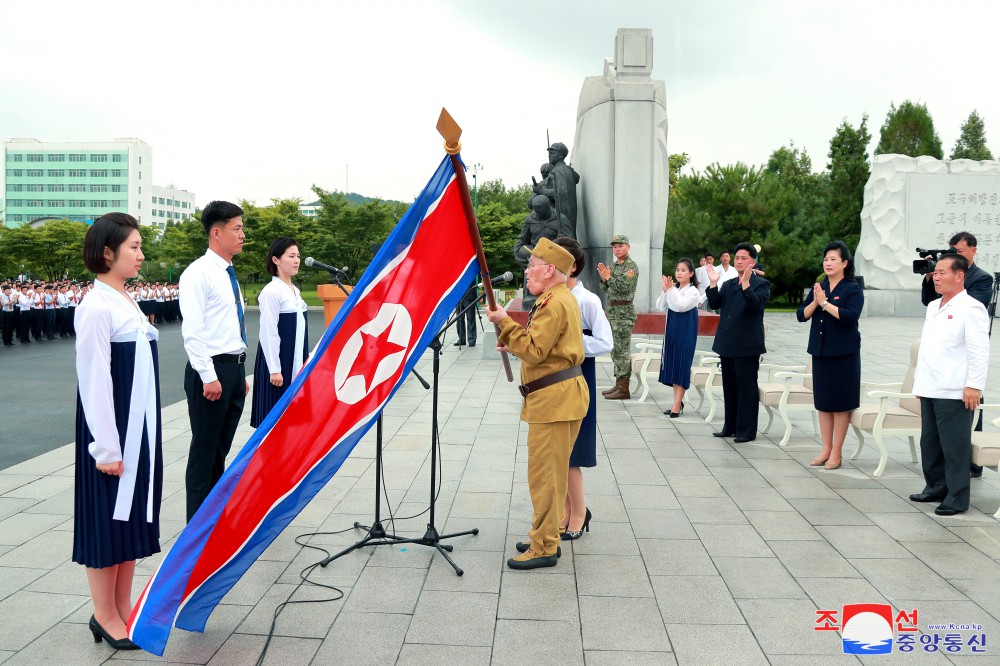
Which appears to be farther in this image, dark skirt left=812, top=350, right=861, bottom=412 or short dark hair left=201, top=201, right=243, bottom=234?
dark skirt left=812, top=350, right=861, bottom=412

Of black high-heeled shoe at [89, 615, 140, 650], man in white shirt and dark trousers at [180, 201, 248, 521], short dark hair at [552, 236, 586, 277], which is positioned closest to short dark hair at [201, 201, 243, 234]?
man in white shirt and dark trousers at [180, 201, 248, 521]

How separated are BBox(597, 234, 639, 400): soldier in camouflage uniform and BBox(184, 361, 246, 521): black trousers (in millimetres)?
5574

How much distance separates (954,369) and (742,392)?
7.58ft

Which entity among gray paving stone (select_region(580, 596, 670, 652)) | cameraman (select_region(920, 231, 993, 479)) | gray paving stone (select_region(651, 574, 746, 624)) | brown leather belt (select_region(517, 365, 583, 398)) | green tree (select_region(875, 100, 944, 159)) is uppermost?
green tree (select_region(875, 100, 944, 159))

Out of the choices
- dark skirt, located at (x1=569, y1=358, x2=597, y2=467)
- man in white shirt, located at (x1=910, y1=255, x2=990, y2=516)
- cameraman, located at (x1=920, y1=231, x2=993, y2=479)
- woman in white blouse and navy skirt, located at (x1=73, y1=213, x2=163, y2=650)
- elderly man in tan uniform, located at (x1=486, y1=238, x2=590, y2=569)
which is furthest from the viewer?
cameraman, located at (x1=920, y1=231, x2=993, y2=479)

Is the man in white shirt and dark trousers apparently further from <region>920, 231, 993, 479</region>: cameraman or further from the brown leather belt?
<region>920, 231, 993, 479</region>: cameraman

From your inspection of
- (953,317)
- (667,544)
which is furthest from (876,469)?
(667,544)

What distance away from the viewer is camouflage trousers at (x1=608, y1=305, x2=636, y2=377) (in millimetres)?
9320

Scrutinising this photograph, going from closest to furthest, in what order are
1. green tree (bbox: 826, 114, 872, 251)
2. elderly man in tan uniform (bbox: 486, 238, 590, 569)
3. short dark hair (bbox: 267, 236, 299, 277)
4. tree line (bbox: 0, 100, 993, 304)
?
elderly man in tan uniform (bbox: 486, 238, 590, 569)
short dark hair (bbox: 267, 236, 299, 277)
tree line (bbox: 0, 100, 993, 304)
green tree (bbox: 826, 114, 872, 251)

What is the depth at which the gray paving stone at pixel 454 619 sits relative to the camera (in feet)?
10.6

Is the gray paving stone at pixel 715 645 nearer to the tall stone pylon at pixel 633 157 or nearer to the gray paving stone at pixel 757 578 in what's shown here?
the gray paving stone at pixel 757 578

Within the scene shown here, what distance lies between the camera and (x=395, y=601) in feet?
11.8

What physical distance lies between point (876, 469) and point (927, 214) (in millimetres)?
21236

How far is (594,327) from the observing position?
14.4ft
